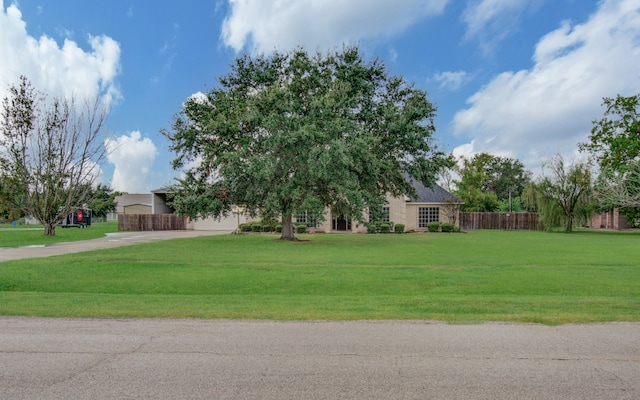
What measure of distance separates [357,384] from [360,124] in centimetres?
2294

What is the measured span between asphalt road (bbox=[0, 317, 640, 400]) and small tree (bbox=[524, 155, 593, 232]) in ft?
127

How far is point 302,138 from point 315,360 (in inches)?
688

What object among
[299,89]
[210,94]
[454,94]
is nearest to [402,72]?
[454,94]

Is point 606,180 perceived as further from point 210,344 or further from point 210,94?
point 210,344

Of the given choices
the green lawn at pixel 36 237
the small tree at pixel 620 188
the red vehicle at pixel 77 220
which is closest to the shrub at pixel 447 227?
the small tree at pixel 620 188

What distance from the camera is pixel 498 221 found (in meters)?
45.5

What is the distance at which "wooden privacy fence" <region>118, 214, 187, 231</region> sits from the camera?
41344mm

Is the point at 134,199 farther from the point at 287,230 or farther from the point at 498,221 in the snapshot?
the point at 498,221

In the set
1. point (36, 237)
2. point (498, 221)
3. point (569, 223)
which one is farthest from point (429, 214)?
point (36, 237)

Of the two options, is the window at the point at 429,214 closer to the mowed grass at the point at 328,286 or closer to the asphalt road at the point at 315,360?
the mowed grass at the point at 328,286

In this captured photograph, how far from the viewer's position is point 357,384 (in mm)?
3824

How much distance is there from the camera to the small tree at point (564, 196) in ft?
131

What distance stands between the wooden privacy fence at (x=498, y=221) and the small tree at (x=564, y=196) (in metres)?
3.44

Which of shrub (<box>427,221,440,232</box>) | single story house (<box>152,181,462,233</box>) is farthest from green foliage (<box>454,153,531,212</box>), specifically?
shrub (<box>427,221,440,232</box>)
